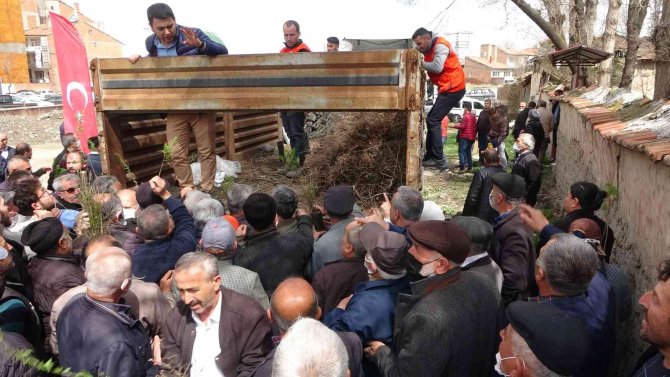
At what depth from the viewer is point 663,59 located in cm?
718

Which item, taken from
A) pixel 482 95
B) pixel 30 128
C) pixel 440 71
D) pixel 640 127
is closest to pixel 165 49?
pixel 440 71

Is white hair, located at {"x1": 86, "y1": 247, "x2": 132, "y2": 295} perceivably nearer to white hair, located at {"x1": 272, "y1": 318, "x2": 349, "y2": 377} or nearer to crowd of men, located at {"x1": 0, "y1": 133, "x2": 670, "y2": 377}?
crowd of men, located at {"x1": 0, "y1": 133, "x2": 670, "y2": 377}

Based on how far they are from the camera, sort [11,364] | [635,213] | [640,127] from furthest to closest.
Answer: [640,127] < [635,213] < [11,364]

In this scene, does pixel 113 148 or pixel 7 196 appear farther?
pixel 113 148

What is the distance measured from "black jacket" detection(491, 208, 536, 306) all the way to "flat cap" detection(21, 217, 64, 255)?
2.97 m

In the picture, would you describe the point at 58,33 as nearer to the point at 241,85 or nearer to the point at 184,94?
the point at 184,94

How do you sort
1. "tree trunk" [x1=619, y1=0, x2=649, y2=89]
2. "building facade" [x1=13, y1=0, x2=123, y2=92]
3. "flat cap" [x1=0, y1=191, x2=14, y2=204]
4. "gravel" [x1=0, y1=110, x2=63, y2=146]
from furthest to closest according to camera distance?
1. "building facade" [x1=13, y1=0, x2=123, y2=92]
2. "gravel" [x1=0, y1=110, x2=63, y2=146]
3. "tree trunk" [x1=619, y1=0, x2=649, y2=89]
4. "flat cap" [x1=0, y1=191, x2=14, y2=204]

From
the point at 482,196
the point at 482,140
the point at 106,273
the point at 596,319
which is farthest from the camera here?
the point at 482,140

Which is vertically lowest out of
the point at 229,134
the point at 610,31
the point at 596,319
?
the point at 596,319

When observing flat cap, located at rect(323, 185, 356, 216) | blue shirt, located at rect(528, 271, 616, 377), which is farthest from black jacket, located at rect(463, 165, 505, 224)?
blue shirt, located at rect(528, 271, 616, 377)

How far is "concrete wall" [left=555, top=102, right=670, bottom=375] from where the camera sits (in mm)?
3018

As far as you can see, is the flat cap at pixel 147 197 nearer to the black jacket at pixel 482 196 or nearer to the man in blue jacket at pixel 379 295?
the man in blue jacket at pixel 379 295

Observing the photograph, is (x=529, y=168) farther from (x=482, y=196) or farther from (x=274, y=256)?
(x=274, y=256)

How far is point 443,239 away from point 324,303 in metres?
1.02
